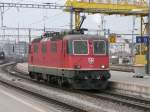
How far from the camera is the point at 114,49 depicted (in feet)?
438

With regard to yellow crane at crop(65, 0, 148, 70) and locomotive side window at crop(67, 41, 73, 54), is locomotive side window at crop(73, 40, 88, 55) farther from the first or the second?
yellow crane at crop(65, 0, 148, 70)

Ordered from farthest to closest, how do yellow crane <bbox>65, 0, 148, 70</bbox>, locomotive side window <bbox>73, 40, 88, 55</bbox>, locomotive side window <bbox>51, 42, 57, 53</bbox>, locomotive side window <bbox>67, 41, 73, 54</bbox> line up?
yellow crane <bbox>65, 0, 148, 70</bbox> < locomotive side window <bbox>51, 42, 57, 53</bbox> < locomotive side window <bbox>73, 40, 88, 55</bbox> < locomotive side window <bbox>67, 41, 73, 54</bbox>

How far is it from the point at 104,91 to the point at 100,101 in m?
5.23

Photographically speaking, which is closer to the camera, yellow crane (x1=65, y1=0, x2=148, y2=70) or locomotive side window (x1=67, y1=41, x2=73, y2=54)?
locomotive side window (x1=67, y1=41, x2=73, y2=54)

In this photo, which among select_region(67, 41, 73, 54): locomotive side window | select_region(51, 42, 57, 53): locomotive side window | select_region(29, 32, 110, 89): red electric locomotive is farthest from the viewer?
select_region(51, 42, 57, 53): locomotive side window

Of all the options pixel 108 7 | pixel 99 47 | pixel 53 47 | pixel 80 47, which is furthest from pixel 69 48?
pixel 108 7

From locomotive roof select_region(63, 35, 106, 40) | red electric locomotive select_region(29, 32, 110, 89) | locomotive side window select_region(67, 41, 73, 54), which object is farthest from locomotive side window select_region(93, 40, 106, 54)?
locomotive side window select_region(67, 41, 73, 54)

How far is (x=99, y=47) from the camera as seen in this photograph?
23938 millimetres

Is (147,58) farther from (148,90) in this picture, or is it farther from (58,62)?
(148,90)

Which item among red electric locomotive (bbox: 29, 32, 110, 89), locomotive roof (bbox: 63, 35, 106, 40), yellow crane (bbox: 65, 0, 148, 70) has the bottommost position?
red electric locomotive (bbox: 29, 32, 110, 89)

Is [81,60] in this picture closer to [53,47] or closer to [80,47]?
[80,47]

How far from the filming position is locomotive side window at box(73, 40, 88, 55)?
2352 cm

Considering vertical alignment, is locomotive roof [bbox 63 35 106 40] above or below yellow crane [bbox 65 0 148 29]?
below

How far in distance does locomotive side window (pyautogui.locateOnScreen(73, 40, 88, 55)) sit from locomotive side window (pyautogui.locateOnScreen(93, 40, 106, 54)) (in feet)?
1.56
